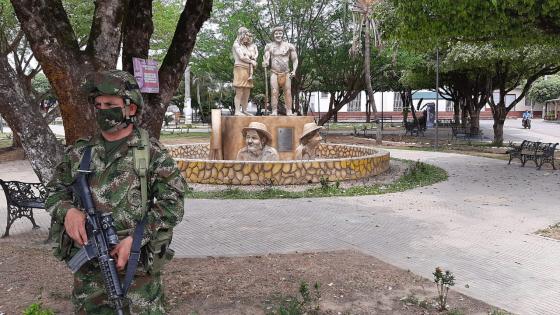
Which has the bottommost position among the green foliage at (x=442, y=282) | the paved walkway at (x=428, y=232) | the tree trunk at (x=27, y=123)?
the paved walkway at (x=428, y=232)

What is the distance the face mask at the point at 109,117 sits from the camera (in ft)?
8.32

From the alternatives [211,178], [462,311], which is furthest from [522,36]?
[462,311]

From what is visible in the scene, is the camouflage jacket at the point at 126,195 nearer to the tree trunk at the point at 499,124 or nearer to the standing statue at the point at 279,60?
the standing statue at the point at 279,60

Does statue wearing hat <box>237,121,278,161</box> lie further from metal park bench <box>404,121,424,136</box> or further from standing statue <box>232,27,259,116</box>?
metal park bench <box>404,121,424,136</box>

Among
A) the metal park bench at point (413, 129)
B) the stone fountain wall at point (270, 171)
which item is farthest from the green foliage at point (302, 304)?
the metal park bench at point (413, 129)

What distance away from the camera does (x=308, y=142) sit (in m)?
12.5

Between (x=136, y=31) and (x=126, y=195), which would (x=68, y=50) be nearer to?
(x=136, y=31)

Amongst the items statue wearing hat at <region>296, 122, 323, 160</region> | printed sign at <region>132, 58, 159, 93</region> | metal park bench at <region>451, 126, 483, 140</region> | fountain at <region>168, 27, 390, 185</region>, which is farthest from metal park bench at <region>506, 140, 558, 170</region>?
printed sign at <region>132, 58, 159, 93</region>

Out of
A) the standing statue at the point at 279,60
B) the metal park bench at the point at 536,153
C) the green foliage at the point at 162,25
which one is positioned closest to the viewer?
the standing statue at the point at 279,60

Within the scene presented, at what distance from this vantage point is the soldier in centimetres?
254

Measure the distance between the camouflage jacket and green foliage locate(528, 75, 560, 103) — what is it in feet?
204

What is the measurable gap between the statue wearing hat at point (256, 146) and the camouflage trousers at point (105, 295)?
885 centimetres

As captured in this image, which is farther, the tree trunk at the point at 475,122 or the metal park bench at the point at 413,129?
the metal park bench at the point at 413,129

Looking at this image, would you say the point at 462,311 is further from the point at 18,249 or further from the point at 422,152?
the point at 422,152
